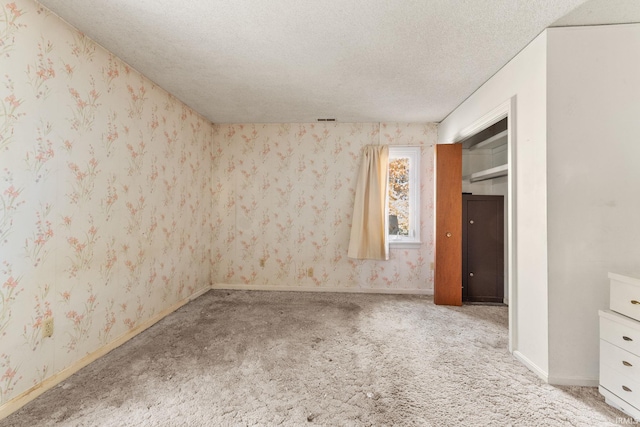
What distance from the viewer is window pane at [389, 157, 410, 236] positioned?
3.92 metres

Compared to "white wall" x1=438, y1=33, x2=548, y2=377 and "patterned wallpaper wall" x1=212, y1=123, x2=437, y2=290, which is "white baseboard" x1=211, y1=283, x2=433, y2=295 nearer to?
"patterned wallpaper wall" x1=212, y1=123, x2=437, y2=290

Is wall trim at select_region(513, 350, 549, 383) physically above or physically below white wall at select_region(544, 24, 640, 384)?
below

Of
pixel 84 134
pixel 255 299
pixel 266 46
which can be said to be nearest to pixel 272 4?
pixel 266 46

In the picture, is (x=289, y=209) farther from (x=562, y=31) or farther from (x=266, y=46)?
(x=562, y=31)

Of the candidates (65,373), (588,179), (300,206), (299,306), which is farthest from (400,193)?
(65,373)

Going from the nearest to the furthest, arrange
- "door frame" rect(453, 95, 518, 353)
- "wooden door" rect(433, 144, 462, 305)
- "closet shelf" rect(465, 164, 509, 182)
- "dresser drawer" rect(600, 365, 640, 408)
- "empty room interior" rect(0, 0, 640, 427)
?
1. "dresser drawer" rect(600, 365, 640, 408)
2. "empty room interior" rect(0, 0, 640, 427)
3. "door frame" rect(453, 95, 518, 353)
4. "closet shelf" rect(465, 164, 509, 182)
5. "wooden door" rect(433, 144, 462, 305)

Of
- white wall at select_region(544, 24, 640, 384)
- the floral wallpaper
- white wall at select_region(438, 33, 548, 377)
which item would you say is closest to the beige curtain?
white wall at select_region(438, 33, 548, 377)

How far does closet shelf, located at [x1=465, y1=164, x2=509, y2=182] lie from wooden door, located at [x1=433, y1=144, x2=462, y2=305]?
0.27m

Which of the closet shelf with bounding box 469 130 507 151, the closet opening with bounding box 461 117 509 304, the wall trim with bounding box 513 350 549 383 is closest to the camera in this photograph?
the wall trim with bounding box 513 350 549 383

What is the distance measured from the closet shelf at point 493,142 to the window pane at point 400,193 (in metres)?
0.93

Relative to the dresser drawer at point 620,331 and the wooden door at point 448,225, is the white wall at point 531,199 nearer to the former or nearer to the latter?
the dresser drawer at point 620,331

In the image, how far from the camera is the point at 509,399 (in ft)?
5.27

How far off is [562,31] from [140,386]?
3.63 metres

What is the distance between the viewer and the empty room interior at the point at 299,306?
5.01 ft
